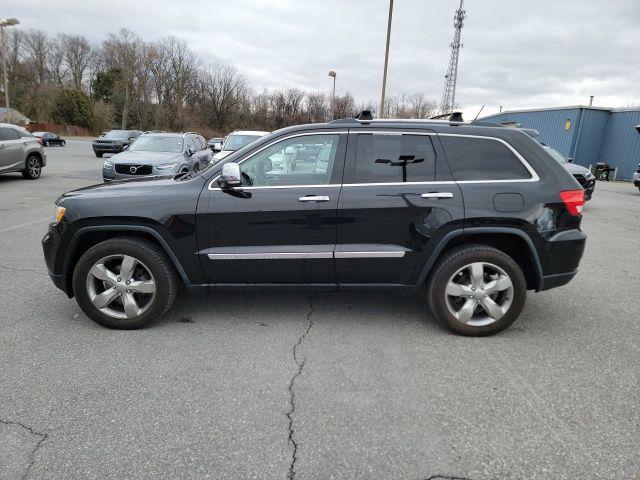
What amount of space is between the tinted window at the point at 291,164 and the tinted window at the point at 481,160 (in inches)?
38.4

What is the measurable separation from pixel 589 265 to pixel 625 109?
22560 millimetres

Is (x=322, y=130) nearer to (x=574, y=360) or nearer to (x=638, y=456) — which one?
(x=574, y=360)

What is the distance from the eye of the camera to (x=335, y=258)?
3561 millimetres

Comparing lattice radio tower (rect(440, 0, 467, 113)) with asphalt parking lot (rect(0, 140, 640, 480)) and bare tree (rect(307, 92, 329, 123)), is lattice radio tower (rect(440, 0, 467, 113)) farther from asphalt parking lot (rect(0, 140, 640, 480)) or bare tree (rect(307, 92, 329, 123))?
asphalt parking lot (rect(0, 140, 640, 480))

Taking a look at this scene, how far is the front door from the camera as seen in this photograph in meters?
3.50

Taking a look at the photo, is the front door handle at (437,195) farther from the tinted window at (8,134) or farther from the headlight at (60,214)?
the tinted window at (8,134)

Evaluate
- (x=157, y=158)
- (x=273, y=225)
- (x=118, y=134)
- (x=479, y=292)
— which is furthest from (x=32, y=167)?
(x=479, y=292)

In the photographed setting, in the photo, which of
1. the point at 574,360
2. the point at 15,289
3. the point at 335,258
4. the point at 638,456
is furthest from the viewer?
the point at 15,289

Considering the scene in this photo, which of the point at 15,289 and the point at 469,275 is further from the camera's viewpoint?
the point at 15,289

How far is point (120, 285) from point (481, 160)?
317cm

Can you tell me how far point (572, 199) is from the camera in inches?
140

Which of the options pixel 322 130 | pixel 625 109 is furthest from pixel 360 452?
pixel 625 109

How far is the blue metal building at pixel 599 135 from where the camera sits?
23.0m

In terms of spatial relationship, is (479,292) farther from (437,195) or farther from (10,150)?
(10,150)
